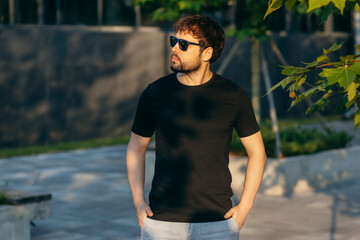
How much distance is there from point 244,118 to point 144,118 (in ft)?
1.87

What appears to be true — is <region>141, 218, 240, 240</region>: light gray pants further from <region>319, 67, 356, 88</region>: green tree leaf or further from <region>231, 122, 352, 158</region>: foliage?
<region>231, 122, 352, 158</region>: foliage

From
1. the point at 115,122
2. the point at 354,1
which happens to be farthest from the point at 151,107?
the point at 115,122

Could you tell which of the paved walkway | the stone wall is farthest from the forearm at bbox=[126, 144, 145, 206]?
the stone wall

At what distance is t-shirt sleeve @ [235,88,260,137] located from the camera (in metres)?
4.27

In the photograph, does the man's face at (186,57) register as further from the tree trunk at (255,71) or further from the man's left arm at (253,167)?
the tree trunk at (255,71)

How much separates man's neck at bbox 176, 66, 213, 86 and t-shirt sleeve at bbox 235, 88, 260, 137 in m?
0.21

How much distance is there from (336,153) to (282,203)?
2306 millimetres

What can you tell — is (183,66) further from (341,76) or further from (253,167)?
(341,76)

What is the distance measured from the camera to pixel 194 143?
166 inches

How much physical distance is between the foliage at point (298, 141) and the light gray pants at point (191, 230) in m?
8.25

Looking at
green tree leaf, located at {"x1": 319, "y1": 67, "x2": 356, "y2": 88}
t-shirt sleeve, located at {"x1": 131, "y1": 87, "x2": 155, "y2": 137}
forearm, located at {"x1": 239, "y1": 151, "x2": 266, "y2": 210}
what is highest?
green tree leaf, located at {"x1": 319, "y1": 67, "x2": 356, "y2": 88}

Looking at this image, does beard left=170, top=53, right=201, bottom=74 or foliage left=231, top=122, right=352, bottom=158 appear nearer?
beard left=170, top=53, right=201, bottom=74

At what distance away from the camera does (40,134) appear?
19.3 m

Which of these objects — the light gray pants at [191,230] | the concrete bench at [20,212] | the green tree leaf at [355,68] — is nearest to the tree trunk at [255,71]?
the concrete bench at [20,212]
